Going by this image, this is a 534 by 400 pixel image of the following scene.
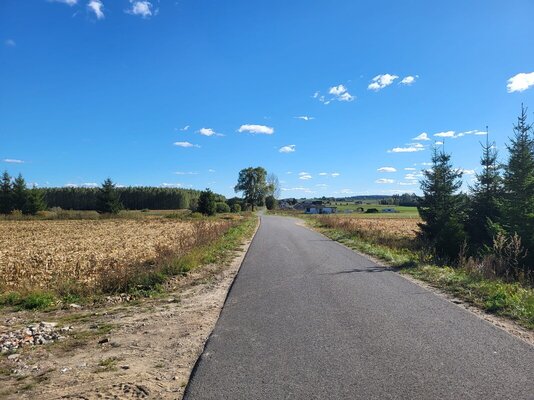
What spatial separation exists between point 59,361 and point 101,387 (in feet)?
4.07

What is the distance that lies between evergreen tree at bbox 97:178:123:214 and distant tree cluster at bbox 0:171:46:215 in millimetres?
9632

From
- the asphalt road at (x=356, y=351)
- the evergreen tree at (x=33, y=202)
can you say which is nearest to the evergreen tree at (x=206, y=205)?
the evergreen tree at (x=33, y=202)

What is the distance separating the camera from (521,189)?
59.4ft

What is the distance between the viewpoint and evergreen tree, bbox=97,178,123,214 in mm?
68750

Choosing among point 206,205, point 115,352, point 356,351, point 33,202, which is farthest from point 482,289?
point 33,202

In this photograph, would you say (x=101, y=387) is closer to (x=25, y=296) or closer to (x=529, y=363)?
(x=529, y=363)

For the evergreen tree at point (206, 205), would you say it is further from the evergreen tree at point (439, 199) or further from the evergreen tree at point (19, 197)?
the evergreen tree at point (439, 199)

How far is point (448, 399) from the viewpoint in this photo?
3871 millimetres

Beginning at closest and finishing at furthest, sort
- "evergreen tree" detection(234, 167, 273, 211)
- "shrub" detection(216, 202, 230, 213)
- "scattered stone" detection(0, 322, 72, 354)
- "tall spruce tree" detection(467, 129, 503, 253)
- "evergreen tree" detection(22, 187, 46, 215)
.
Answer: "scattered stone" detection(0, 322, 72, 354), "tall spruce tree" detection(467, 129, 503, 253), "evergreen tree" detection(22, 187, 46, 215), "shrub" detection(216, 202, 230, 213), "evergreen tree" detection(234, 167, 273, 211)

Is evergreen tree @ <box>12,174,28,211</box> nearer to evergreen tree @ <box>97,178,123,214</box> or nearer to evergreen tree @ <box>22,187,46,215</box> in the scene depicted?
evergreen tree @ <box>22,187,46,215</box>

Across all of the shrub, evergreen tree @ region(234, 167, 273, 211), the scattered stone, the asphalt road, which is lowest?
the scattered stone

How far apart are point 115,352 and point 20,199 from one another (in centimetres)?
7267

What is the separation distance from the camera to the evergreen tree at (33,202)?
214 ft

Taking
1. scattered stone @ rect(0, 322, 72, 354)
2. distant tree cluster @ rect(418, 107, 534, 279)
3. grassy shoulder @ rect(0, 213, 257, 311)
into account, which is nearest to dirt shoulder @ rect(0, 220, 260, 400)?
scattered stone @ rect(0, 322, 72, 354)
